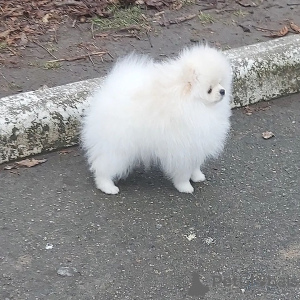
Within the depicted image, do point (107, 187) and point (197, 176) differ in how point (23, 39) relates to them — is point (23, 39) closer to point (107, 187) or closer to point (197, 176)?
point (107, 187)

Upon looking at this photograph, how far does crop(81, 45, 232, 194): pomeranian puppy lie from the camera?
3.49 meters

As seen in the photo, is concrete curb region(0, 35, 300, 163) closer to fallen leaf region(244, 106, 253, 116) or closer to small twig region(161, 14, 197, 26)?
fallen leaf region(244, 106, 253, 116)

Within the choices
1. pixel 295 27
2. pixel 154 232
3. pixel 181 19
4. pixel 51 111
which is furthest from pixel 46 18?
pixel 154 232

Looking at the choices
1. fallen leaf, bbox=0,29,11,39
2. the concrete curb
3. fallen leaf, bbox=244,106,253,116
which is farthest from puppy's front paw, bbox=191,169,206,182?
fallen leaf, bbox=0,29,11,39

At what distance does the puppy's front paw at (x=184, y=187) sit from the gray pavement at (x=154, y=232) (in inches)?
1.5

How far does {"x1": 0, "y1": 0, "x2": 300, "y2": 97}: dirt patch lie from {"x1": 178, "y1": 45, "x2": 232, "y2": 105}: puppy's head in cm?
143

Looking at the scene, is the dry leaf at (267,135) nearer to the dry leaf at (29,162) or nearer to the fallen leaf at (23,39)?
the dry leaf at (29,162)

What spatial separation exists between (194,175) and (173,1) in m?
2.50

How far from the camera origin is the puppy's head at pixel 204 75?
345 cm

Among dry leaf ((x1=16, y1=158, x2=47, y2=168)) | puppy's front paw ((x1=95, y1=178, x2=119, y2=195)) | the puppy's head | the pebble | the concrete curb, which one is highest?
the puppy's head

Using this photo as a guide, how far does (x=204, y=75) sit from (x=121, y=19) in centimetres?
226

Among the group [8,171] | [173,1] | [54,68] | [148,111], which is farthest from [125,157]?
[173,1]

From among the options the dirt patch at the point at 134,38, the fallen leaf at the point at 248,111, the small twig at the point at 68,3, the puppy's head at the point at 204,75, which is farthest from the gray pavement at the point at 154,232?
the small twig at the point at 68,3

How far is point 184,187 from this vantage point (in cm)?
384
